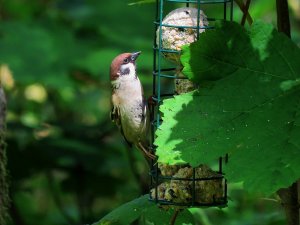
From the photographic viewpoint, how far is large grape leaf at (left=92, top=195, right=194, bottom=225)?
3.11 meters

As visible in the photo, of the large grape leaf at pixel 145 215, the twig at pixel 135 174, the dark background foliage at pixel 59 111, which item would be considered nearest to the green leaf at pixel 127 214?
the large grape leaf at pixel 145 215

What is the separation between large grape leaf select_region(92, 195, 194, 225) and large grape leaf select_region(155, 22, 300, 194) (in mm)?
594

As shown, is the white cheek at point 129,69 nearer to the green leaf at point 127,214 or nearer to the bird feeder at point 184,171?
the bird feeder at point 184,171

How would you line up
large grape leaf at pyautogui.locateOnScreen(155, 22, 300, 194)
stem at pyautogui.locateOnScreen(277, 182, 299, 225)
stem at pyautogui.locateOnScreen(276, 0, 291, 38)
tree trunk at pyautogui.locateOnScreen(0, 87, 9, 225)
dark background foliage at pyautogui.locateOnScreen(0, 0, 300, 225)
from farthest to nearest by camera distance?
dark background foliage at pyautogui.locateOnScreen(0, 0, 300, 225), tree trunk at pyautogui.locateOnScreen(0, 87, 9, 225), stem at pyautogui.locateOnScreen(277, 182, 299, 225), stem at pyautogui.locateOnScreen(276, 0, 291, 38), large grape leaf at pyautogui.locateOnScreen(155, 22, 300, 194)

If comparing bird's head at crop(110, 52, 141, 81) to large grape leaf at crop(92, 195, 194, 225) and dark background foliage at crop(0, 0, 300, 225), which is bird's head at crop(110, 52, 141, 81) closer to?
large grape leaf at crop(92, 195, 194, 225)

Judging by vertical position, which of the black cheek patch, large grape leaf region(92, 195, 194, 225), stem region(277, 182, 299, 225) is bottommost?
large grape leaf region(92, 195, 194, 225)

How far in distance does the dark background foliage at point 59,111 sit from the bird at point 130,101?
154 centimetres

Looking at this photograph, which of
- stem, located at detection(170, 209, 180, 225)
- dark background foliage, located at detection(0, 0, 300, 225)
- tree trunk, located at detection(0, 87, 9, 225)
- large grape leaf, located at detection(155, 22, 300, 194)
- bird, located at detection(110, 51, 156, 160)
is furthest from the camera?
dark background foliage, located at detection(0, 0, 300, 225)

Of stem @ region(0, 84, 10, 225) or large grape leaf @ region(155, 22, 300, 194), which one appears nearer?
large grape leaf @ region(155, 22, 300, 194)

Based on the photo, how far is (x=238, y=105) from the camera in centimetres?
255

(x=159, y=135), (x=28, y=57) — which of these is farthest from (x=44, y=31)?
(x=159, y=135)

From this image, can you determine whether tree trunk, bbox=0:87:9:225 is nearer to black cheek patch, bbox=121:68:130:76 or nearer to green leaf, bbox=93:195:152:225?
black cheek patch, bbox=121:68:130:76

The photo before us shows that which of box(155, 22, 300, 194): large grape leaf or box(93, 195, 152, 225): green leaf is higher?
box(155, 22, 300, 194): large grape leaf

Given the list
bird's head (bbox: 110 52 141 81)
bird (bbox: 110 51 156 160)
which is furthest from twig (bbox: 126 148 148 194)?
bird's head (bbox: 110 52 141 81)
